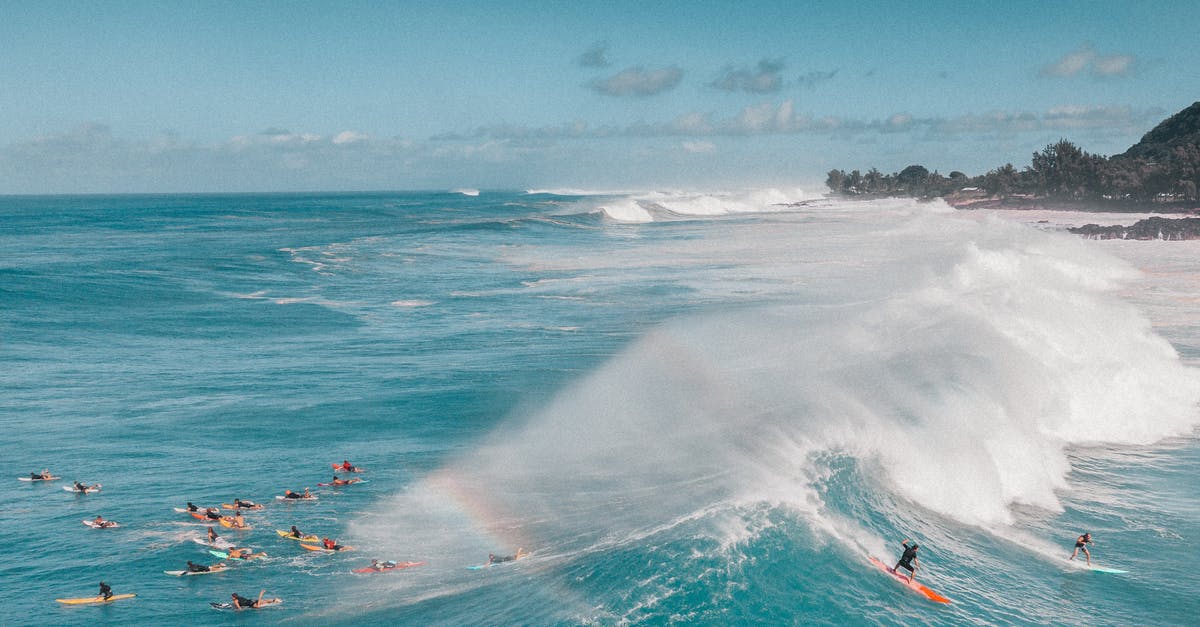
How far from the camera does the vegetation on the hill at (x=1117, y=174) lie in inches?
4109

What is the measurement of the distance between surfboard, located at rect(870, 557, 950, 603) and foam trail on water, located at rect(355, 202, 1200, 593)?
1281 mm

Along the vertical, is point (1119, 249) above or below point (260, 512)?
above

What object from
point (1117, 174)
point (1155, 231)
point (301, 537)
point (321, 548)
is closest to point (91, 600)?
point (301, 537)

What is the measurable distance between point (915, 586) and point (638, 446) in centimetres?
1154

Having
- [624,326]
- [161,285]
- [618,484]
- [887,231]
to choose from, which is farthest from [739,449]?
[887,231]

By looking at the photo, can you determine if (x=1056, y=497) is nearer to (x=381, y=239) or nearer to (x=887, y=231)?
(x=887, y=231)

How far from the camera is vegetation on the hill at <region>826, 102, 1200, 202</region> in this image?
104375 millimetres

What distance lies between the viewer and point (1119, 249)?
Answer: 2862 inches

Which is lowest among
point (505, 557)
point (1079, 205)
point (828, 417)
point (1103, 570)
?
point (505, 557)

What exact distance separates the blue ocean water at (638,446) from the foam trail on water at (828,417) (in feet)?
0.48

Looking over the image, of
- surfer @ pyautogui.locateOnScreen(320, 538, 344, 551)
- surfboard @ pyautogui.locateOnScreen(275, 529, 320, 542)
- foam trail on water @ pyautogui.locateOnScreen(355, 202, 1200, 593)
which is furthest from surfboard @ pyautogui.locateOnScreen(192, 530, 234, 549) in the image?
foam trail on water @ pyautogui.locateOnScreen(355, 202, 1200, 593)

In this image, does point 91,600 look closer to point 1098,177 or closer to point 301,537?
point 301,537

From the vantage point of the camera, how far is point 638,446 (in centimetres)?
2800

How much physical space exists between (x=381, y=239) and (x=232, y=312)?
5755 cm
